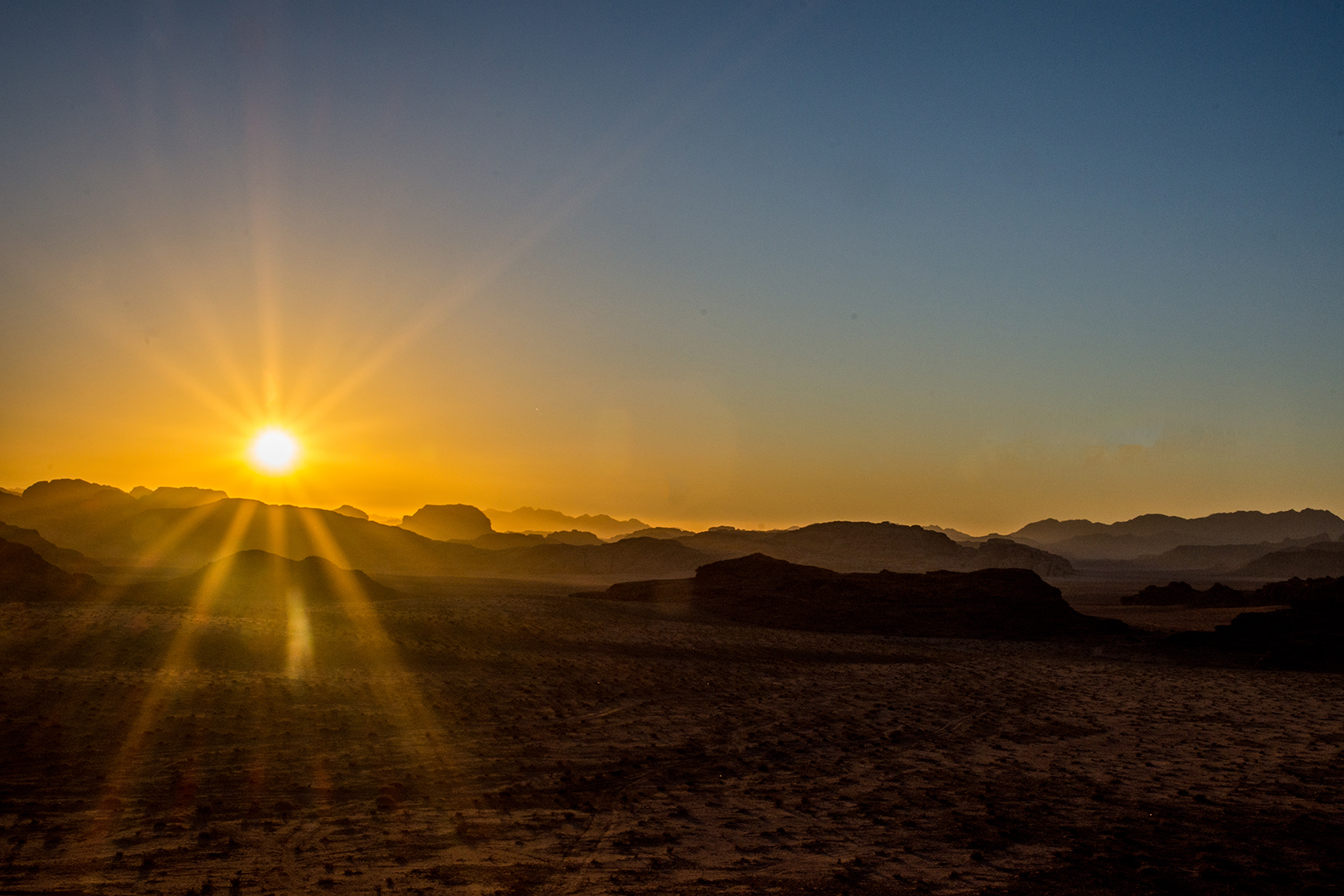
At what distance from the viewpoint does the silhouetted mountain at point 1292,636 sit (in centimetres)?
2916

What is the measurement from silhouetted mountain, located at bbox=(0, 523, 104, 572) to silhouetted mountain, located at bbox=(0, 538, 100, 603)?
30351mm

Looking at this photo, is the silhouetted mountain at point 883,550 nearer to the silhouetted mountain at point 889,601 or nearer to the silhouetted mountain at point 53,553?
the silhouetted mountain at point 889,601

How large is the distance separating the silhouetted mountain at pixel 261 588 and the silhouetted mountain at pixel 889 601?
18.0 m

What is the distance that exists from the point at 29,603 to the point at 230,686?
600 inches

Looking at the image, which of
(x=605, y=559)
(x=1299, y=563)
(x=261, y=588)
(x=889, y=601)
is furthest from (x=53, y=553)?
(x=1299, y=563)

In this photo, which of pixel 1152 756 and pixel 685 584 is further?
pixel 685 584

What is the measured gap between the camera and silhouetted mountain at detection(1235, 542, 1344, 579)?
5566 inches

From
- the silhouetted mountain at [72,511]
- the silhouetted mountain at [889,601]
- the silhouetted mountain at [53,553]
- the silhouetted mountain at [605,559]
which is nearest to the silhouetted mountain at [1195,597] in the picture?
the silhouetted mountain at [889,601]

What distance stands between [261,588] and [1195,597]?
67.3 meters

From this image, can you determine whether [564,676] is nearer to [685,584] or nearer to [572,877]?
[572,877]

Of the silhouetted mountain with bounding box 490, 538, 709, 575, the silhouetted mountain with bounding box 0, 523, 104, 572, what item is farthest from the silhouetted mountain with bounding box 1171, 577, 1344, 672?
the silhouetted mountain with bounding box 490, 538, 709, 575

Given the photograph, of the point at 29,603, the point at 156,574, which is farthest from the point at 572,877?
the point at 156,574

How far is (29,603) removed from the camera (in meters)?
26.6

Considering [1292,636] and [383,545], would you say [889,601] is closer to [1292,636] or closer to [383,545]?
[1292,636]
